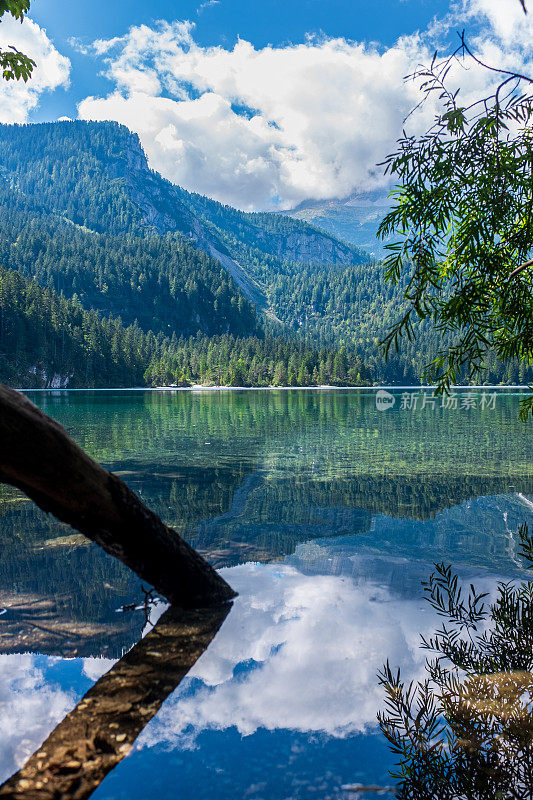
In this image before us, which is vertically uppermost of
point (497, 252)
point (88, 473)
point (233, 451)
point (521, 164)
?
point (521, 164)

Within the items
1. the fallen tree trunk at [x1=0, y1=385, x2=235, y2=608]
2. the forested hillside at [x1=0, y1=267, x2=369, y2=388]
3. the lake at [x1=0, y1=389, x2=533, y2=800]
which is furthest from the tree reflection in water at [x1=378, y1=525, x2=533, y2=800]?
the forested hillside at [x1=0, y1=267, x2=369, y2=388]

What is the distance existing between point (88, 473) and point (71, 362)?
16273 cm

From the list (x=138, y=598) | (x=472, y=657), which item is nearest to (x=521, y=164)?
(x=472, y=657)

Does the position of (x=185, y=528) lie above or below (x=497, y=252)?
below

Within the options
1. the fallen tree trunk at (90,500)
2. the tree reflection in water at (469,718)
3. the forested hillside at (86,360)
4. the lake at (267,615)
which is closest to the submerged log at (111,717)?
the lake at (267,615)

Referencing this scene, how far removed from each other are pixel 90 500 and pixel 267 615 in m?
3.21

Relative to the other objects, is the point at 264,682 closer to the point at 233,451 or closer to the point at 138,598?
the point at 138,598

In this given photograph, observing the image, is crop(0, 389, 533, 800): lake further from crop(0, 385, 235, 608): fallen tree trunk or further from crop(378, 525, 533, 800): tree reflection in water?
crop(0, 385, 235, 608): fallen tree trunk

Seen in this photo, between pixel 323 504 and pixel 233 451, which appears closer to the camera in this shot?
pixel 323 504

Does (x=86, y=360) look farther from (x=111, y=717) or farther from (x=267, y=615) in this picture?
(x=111, y=717)

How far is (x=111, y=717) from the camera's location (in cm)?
446

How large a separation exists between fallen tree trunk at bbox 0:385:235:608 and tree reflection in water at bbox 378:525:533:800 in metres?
2.86

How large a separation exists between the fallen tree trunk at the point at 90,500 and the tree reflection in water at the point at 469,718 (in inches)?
112

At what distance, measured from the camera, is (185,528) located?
38.3 ft
